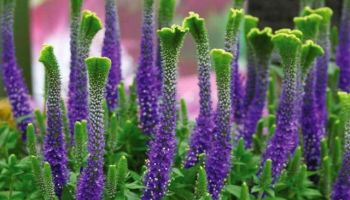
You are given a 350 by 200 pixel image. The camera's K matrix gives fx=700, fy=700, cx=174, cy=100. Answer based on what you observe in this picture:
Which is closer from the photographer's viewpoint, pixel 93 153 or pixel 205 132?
pixel 93 153

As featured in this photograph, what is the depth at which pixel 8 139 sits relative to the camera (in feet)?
5.05

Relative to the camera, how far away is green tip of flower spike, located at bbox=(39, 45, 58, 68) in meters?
1.15

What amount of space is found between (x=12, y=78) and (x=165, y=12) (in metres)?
0.39

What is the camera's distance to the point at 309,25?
146cm

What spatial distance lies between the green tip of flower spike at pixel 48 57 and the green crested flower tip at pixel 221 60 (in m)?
0.27

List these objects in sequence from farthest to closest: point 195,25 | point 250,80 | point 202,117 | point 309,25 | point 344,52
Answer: point 344,52 < point 250,80 < point 309,25 < point 202,117 < point 195,25

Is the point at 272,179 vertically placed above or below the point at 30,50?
below

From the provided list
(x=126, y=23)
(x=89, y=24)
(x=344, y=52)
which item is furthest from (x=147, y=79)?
(x=126, y=23)

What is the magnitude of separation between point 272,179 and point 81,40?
17.9 inches

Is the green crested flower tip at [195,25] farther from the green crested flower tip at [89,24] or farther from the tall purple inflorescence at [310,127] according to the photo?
the tall purple inflorescence at [310,127]

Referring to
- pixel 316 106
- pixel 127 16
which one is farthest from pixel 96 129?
pixel 127 16

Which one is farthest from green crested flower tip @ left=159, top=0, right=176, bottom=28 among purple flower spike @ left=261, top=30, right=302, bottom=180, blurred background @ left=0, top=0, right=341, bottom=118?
blurred background @ left=0, top=0, right=341, bottom=118

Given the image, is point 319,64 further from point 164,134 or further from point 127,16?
point 127,16

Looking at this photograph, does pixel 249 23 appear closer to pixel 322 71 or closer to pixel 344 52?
pixel 322 71
